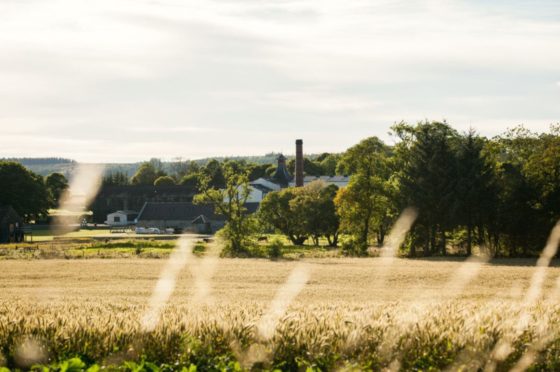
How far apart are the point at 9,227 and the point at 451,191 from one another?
61.1m

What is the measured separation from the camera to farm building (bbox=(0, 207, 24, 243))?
318 ft

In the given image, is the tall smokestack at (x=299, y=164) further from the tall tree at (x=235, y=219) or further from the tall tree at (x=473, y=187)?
the tall tree at (x=473, y=187)

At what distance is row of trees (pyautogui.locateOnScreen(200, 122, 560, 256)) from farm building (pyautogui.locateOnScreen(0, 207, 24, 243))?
42.4 metres

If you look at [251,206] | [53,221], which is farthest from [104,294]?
[53,221]

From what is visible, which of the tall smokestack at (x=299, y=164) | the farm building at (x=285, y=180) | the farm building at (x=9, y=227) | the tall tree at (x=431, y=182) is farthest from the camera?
the farm building at (x=285, y=180)

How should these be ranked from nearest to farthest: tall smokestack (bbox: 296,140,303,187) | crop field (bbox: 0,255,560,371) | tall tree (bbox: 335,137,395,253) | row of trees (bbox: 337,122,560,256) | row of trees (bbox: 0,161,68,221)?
crop field (bbox: 0,255,560,371) < row of trees (bbox: 337,122,560,256) < tall tree (bbox: 335,137,395,253) < row of trees (bbox: 0,161,68,221) < tall smokestack (bbox: 296,140,303,187)

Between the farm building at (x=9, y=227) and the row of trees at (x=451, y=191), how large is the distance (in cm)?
4238

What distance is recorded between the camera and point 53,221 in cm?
14550

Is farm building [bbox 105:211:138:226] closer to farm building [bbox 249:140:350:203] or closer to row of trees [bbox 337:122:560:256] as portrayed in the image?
farm building [bbox 249:140:350:203]

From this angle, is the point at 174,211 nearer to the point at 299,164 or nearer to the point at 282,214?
the point at 299,164

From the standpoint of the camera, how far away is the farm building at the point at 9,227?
96.9m

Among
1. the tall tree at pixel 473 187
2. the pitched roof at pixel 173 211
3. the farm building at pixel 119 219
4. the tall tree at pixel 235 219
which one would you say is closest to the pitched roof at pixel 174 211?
the pitched roof at pixel 173 211

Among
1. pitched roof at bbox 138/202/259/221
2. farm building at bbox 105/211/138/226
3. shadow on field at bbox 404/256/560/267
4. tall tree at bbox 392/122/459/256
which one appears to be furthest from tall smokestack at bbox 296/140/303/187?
shadow on field at bbox 404/256/560/267

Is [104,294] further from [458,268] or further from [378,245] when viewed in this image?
[378,245]
